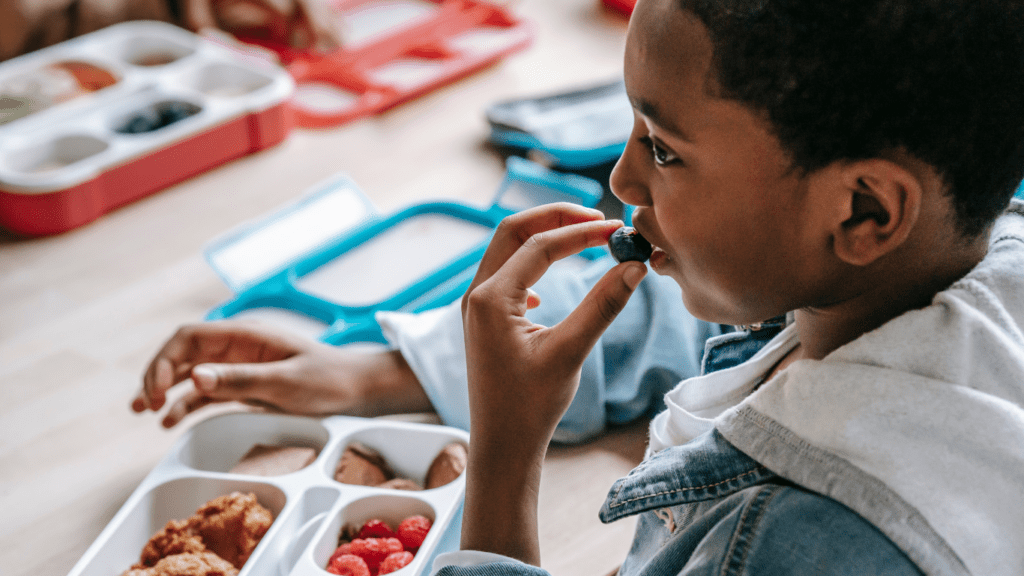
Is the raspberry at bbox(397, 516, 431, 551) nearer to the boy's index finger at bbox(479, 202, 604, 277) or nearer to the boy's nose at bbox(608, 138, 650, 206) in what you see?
the boy's index finger at bbox(479, 202, 604, 277)

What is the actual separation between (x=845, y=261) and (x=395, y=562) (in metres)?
0.34

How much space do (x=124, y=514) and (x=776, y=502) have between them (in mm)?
438

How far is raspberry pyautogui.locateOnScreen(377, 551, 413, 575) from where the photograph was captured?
57 centimetres

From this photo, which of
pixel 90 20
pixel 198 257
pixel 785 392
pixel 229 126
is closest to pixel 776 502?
pixel 785 392

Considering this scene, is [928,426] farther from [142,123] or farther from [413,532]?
[142,123]

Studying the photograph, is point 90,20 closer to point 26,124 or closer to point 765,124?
point 26,124

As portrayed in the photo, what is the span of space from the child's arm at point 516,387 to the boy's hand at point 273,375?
22 centimetres

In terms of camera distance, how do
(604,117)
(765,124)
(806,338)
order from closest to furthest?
1. (765,124)
2. (806,338)
3. (604,117)

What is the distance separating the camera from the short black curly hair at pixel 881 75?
1.14ft

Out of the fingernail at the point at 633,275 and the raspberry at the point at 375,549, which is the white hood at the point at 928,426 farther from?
the raspberry at the point at 375,549

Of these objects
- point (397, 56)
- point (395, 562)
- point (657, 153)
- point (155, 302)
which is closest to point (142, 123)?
point (155, 302)

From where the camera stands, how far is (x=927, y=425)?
382 mm

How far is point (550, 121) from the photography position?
1.11 m

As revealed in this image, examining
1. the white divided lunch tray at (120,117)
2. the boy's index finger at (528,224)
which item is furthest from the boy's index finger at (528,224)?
the white divided lunch tray at (120,117)
